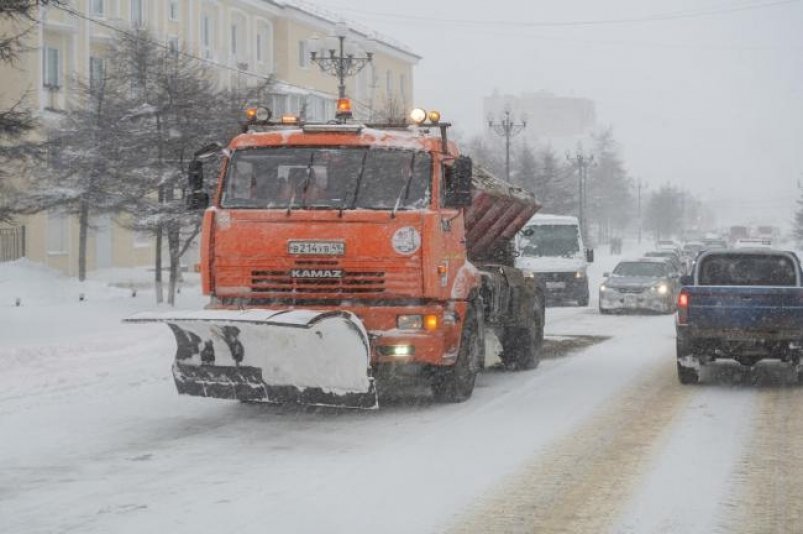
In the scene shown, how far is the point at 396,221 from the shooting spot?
10.9 meters

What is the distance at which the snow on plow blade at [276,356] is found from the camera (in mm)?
10117

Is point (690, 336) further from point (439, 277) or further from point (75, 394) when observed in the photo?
point (75, 394)

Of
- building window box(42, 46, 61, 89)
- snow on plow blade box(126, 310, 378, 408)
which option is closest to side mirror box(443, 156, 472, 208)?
snow on plow blade box(126, 310, 378, 408)

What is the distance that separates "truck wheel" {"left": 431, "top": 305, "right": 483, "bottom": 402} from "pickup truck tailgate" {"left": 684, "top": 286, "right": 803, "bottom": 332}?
3054 millimetres

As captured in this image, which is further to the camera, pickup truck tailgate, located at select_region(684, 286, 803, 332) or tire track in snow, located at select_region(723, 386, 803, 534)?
pickup truck tailgate, located at select_region(684, 286, 803, 332)

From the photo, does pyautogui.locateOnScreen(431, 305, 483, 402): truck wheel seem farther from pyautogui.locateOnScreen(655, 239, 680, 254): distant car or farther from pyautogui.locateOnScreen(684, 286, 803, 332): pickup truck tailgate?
pyautogui.locateOnScreen(655, 239, 680, 254): distant car

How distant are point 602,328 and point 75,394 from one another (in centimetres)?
1429

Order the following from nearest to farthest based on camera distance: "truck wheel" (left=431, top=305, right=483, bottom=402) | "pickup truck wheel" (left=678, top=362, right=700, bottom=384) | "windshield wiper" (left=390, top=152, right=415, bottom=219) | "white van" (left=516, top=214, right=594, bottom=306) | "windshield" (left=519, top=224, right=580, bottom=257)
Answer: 1. "windshield wiper" (left=390, top=152, right=415, bottom=219)
2. "truck wheel" (left=431, top=305, right=483, bottom=402)
3. "pickup truck wheel" (left=678, top=362, right=700, bottom=384)
4. "white van" (left=516, top=214, right=594, bottom=306)
5. "windshield" (left=519, top=224, right=580, bottom=257)

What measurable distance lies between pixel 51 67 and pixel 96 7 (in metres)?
4.95

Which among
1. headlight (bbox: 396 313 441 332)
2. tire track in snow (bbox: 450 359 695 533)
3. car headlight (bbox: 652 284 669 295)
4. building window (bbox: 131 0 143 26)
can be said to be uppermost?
building window (bbox: 131 0 143 26)

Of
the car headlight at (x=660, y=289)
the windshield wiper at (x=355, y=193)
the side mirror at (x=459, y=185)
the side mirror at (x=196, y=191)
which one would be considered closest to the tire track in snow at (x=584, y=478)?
the side mirror at (x=459, y=185)

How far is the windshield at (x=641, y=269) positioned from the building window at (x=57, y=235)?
1886cm

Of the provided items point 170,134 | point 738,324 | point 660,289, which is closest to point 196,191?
point 738,324

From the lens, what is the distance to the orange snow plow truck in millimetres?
10219
